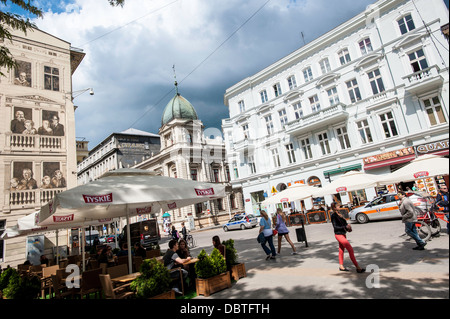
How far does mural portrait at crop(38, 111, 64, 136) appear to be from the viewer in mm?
19188

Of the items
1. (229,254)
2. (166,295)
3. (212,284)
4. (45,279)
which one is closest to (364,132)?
(229,254)

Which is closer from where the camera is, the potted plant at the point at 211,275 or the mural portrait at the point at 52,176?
the potted plant at the point at 211,275

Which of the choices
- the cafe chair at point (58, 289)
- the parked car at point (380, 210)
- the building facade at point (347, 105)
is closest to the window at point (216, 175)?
the building facade at point (347, 105)

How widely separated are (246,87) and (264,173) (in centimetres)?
1127

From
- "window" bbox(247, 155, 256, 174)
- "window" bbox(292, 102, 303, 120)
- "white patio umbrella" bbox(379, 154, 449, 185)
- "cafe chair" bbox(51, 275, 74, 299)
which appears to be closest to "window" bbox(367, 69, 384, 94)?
"window" bbox(292, 102, 303, 120)

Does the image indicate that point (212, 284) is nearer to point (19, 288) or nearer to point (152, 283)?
point (152, 283)

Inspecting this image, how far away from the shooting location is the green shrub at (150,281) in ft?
17.4

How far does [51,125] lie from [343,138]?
24.6 meters

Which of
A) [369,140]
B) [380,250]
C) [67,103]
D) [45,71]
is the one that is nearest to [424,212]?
[380,250]

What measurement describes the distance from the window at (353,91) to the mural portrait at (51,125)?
978 inches

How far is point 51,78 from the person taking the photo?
20.5 metres

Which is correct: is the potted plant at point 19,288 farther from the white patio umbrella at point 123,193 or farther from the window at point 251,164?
the window at point 251,164
